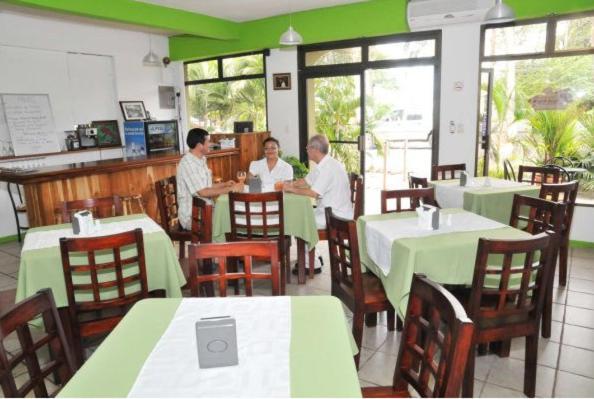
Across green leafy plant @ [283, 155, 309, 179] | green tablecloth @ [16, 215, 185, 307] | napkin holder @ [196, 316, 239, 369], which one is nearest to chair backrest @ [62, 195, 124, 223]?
green tablecloth @ [16, 215, 185, 307]

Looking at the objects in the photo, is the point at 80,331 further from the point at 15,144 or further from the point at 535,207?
the point at 15,144

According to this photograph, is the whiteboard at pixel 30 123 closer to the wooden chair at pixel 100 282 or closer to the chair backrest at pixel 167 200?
the chair backrest at pixel 167 200

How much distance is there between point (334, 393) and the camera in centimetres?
→ 118

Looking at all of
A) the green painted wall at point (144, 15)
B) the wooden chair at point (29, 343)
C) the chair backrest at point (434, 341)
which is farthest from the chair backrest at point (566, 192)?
the green painted wall at point (144, 15)

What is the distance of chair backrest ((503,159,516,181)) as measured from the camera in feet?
18.2

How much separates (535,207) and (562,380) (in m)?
1.07

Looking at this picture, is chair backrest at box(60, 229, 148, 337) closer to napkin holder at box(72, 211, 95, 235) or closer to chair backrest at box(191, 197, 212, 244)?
napkin holder at box(72, 211, 95, 235)

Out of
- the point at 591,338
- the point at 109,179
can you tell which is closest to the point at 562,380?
the point at 591,338

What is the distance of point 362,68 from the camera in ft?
20.5

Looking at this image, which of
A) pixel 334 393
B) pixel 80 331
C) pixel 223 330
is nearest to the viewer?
pixel 334 393

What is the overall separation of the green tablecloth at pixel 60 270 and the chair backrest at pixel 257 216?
833mm

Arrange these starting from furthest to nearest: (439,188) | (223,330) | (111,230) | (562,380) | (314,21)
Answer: (314,21) → (439,188) → (111,230) → (562,380) → (223,330)

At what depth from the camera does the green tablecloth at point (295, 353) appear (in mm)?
1221

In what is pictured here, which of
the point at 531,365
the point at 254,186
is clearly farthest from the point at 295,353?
the point at 254,186
